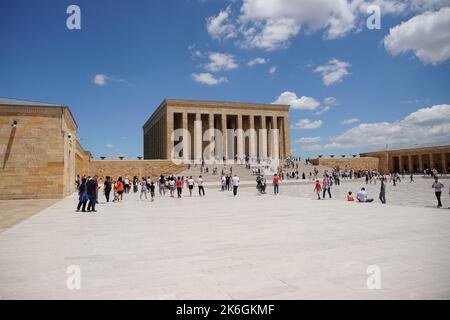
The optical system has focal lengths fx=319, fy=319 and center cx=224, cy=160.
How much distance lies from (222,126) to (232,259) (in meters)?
47.1

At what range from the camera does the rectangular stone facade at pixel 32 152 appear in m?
17.1

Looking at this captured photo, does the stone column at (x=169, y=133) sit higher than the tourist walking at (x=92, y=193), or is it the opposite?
the stone column at (x=169, y=133)

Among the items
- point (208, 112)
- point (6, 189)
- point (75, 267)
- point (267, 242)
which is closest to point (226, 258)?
point (267, 242)

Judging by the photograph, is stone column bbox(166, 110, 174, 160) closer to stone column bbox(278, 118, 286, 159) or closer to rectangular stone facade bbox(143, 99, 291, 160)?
rectangular stone facade bbox(143, 99, 291, 160)

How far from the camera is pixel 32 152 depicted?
17.7 metres

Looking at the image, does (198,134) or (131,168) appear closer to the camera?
(131,168)

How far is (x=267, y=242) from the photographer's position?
5793mm

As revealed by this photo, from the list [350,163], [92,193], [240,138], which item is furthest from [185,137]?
[92,193]

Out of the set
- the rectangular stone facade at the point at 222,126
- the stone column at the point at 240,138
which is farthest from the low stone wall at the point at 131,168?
the stone column at the point at 240,138

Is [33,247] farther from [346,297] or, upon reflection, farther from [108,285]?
[346,297]

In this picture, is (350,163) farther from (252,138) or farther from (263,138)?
(252,138)

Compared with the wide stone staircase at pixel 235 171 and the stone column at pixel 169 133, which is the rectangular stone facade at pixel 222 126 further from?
the wide stone staircase at pixel 235 171

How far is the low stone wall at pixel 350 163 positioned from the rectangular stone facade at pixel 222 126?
6052mm
